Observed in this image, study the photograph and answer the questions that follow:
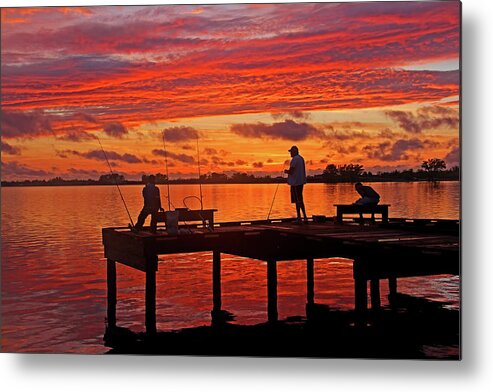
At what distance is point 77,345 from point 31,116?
13.1 feet

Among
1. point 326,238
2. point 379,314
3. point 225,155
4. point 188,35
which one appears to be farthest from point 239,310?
point 188,35

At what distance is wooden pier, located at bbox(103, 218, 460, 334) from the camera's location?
9.24 m

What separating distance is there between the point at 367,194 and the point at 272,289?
92.7 inches

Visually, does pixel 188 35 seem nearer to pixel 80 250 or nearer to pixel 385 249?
pixel 385 249

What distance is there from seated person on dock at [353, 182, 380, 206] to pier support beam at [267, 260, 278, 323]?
59.2 inches

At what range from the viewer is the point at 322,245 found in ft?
34.4

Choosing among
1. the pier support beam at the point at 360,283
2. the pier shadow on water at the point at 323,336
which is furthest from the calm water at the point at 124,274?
the pier support beam at the point at 360,283

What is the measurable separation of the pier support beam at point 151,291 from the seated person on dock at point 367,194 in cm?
273

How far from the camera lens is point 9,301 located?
32.3 ft

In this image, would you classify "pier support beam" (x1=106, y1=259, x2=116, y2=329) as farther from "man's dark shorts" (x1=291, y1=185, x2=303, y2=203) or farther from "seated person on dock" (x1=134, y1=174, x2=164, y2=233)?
"man's dark shorts" (x1=291, y1=185, x2=303, y2=203)

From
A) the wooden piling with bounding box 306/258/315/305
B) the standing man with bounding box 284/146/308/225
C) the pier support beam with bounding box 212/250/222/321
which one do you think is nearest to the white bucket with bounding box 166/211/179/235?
the standing man with bounding box 284/146/308/225

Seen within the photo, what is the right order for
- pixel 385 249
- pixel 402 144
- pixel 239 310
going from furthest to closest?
1. pixel 239 310
2. pixel 402 144
3. pixel 385 249

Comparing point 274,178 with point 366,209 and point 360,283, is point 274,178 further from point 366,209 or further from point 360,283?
point 360,283

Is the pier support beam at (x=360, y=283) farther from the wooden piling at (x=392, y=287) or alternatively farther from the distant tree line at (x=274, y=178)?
the wooden piling at (x=392, y=287)
